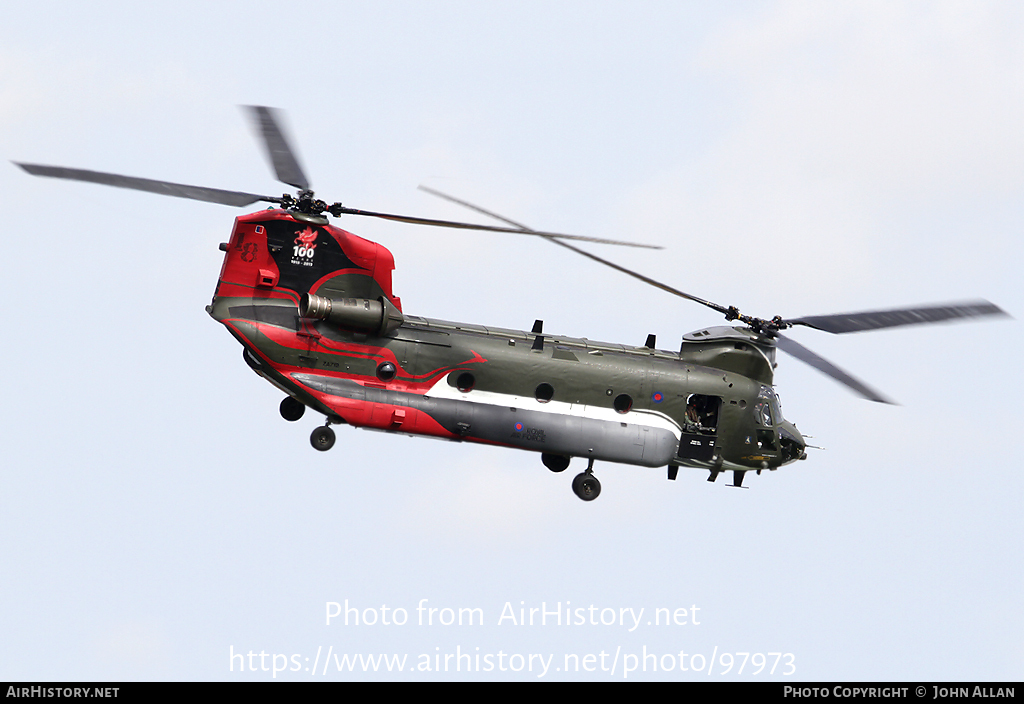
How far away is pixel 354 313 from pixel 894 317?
1455cm

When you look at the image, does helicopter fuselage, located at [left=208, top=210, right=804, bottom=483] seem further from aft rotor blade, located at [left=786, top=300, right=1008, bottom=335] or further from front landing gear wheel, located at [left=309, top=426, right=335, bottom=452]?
aft rotor blade, located at [left=786, top=300, right=1008, bottom=335]

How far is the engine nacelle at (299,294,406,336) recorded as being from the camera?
3691 centimetres

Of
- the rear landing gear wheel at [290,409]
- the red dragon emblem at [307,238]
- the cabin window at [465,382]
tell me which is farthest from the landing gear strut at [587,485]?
the red dragon emblem at [307,238]

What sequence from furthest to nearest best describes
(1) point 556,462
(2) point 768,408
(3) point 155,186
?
(2) point 768,408, (1) point 556,462, (3) point 155,186

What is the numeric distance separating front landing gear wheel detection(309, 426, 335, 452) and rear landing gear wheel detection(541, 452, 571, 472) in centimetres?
638

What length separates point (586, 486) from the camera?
3931 cm

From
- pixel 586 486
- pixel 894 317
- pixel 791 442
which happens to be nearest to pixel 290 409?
pixel 586 486

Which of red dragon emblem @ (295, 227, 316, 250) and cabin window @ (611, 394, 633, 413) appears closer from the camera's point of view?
red dragon emblem @ (295, 227, 316, 250)

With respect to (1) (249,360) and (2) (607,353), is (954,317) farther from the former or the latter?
(1) (249,360)

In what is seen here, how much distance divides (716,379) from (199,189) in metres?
15.0

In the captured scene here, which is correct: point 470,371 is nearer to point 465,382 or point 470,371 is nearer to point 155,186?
point 465,382

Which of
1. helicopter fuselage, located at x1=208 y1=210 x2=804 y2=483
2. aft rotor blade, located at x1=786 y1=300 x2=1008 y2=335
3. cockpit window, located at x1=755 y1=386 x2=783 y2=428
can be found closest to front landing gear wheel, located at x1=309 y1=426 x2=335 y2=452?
helicopter fuselage, located at x1=208 y1=210 x2=804 y2=483

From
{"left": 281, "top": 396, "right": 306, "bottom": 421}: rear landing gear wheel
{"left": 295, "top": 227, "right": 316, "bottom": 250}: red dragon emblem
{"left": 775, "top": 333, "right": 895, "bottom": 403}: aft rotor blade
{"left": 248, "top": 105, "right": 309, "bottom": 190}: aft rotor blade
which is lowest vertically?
{"left": 281, "top": 396, "right": 306, "bottom": 421}: rear landing gear wheel

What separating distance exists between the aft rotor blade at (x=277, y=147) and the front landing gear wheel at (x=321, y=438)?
20.8ft
